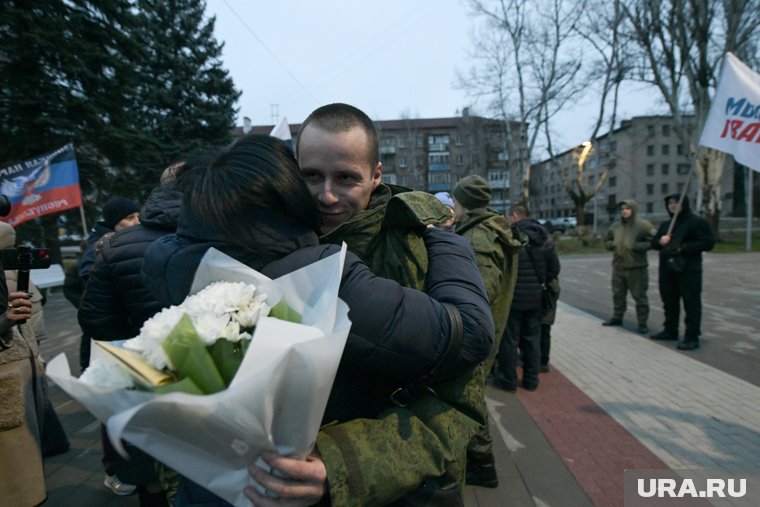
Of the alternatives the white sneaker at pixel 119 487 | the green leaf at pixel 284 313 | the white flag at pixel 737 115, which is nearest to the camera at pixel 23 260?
the white sneaker at pixel 119 487

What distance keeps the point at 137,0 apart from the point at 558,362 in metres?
15.3

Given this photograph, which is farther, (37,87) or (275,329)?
(37,87)

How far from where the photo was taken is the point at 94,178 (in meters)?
13.1

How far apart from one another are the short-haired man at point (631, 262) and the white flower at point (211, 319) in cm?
756

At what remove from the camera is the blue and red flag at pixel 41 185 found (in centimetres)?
782

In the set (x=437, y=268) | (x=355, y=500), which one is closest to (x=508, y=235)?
(x=437, y=268)

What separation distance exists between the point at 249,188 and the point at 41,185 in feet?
30.5

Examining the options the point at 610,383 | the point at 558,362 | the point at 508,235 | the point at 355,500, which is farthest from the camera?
the point at 558,362

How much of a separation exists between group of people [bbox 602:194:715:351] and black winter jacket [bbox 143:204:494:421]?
20.7 ft

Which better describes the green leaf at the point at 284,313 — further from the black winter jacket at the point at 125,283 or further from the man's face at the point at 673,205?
the man's face at the point at 673,205

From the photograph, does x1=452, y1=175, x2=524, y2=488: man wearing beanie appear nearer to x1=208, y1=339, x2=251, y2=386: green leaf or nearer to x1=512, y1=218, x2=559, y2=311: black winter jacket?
x1=512, y1=218, x2=559, y2=311: black winter jacket

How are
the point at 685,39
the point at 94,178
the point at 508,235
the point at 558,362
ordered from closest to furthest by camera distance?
1. the point at 508,235
2. the point at 558,362
3. the point at 94,178
4. the point at 685,39

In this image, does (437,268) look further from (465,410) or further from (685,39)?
(685,39)

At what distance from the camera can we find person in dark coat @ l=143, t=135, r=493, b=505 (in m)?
0.97
